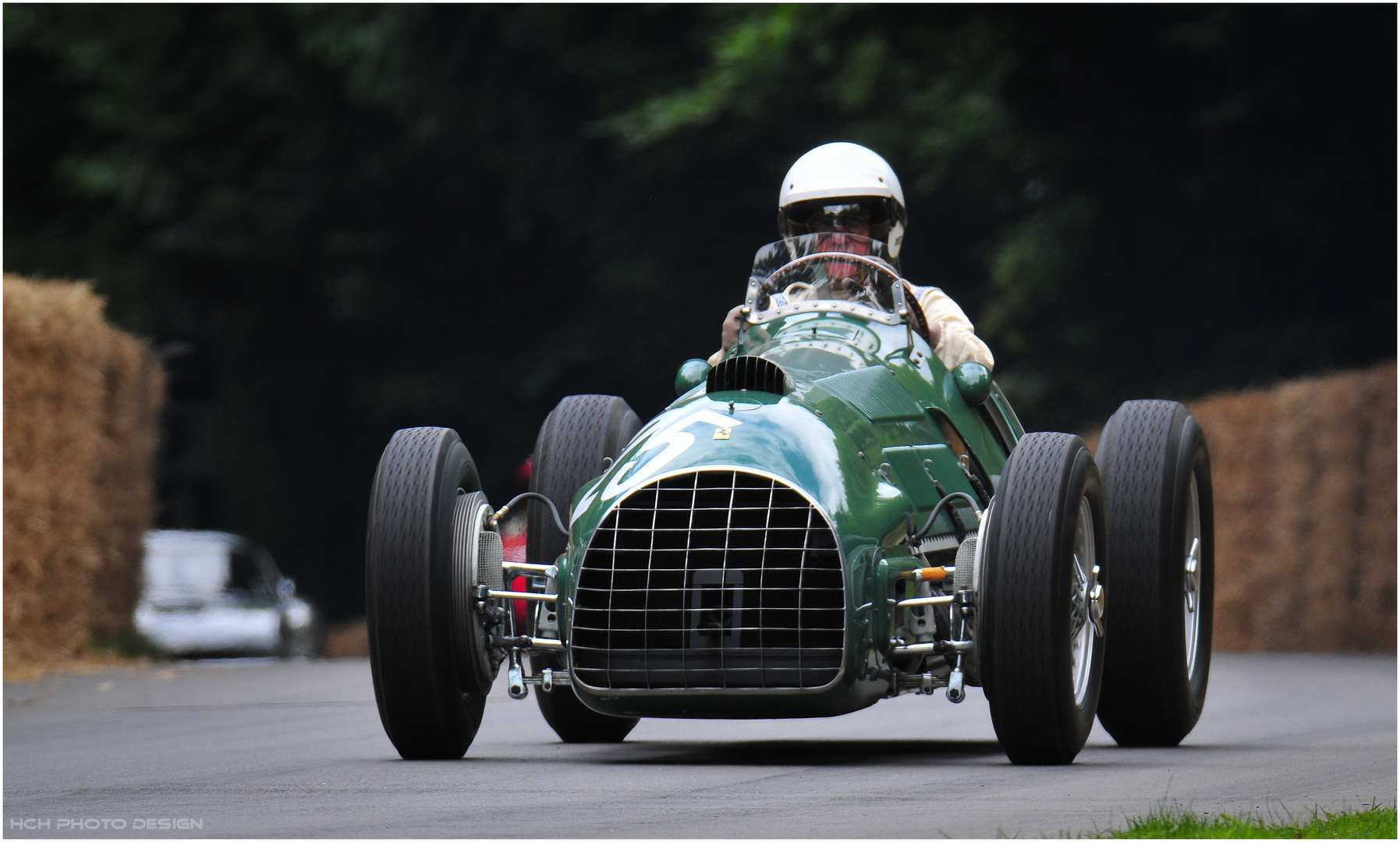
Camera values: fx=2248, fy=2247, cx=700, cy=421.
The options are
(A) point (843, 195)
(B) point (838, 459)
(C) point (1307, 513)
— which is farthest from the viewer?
(C) point (1307, 513)

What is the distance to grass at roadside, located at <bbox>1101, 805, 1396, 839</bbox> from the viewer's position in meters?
4.90

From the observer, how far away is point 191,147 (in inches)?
1075

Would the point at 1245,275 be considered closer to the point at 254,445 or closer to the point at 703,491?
the point at 254,445

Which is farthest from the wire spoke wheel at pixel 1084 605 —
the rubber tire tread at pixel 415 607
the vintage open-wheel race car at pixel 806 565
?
the rubber tire tread at pixel 415 607

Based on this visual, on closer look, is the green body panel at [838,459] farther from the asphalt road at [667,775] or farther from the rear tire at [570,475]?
the rear tire at [570,475]

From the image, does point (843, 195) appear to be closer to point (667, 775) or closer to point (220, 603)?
point (667, 775)

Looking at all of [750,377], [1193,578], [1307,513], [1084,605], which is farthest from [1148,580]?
[1307,513]

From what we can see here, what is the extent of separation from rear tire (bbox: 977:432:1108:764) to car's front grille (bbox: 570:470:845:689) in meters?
0.47

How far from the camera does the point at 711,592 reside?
6.60 m

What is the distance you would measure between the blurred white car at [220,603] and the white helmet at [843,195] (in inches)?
569

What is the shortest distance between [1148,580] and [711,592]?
1.85 metres

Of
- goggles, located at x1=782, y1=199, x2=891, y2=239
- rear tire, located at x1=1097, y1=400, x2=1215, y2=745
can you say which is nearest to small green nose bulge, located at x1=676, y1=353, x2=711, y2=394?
goggles, located at x1=782, y1=199, x2=891, y2=239

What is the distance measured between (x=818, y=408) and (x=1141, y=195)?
16.0 metres

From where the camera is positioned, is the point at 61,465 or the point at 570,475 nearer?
the point at 570,475
